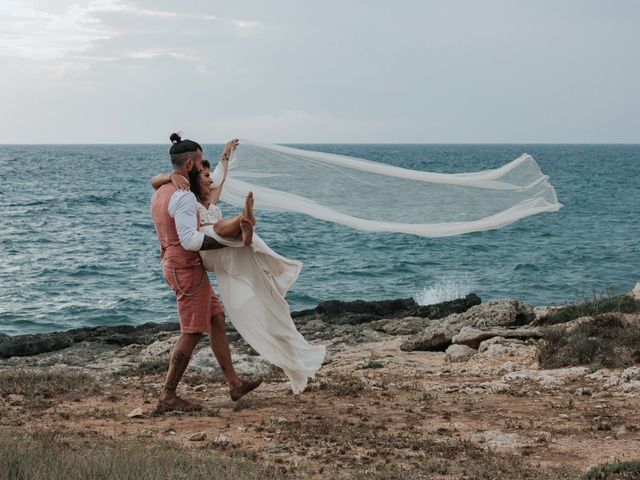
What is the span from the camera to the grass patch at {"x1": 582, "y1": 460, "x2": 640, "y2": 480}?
5.84 m

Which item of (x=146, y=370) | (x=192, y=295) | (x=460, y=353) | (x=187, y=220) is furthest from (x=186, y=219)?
(x=460, y=353)

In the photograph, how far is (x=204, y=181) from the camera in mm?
7754

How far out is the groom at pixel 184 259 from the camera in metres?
7.32

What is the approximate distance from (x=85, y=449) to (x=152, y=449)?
578mm

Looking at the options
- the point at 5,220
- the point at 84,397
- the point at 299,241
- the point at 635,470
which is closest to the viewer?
the point at 635,470

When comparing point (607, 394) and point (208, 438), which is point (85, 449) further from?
point (607, 394)

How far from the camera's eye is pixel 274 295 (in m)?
7.96

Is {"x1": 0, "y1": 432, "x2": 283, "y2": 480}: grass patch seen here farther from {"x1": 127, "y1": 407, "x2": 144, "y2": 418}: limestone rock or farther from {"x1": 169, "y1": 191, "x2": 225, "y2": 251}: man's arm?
{"x1": 169, "y1": 191, "x2": 225, "y2": 251}: man's arm

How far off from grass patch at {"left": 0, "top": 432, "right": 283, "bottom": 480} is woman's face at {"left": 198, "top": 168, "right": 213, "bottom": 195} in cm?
251

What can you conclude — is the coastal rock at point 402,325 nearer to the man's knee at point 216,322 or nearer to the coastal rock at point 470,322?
the coastal rock at point 470,322

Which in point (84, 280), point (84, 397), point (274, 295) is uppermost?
point (274, 295)

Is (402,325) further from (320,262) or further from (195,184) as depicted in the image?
(320,262)

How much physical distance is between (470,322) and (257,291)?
21.1ft

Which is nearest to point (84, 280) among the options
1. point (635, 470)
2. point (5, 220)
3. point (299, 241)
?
point (299, 241)
